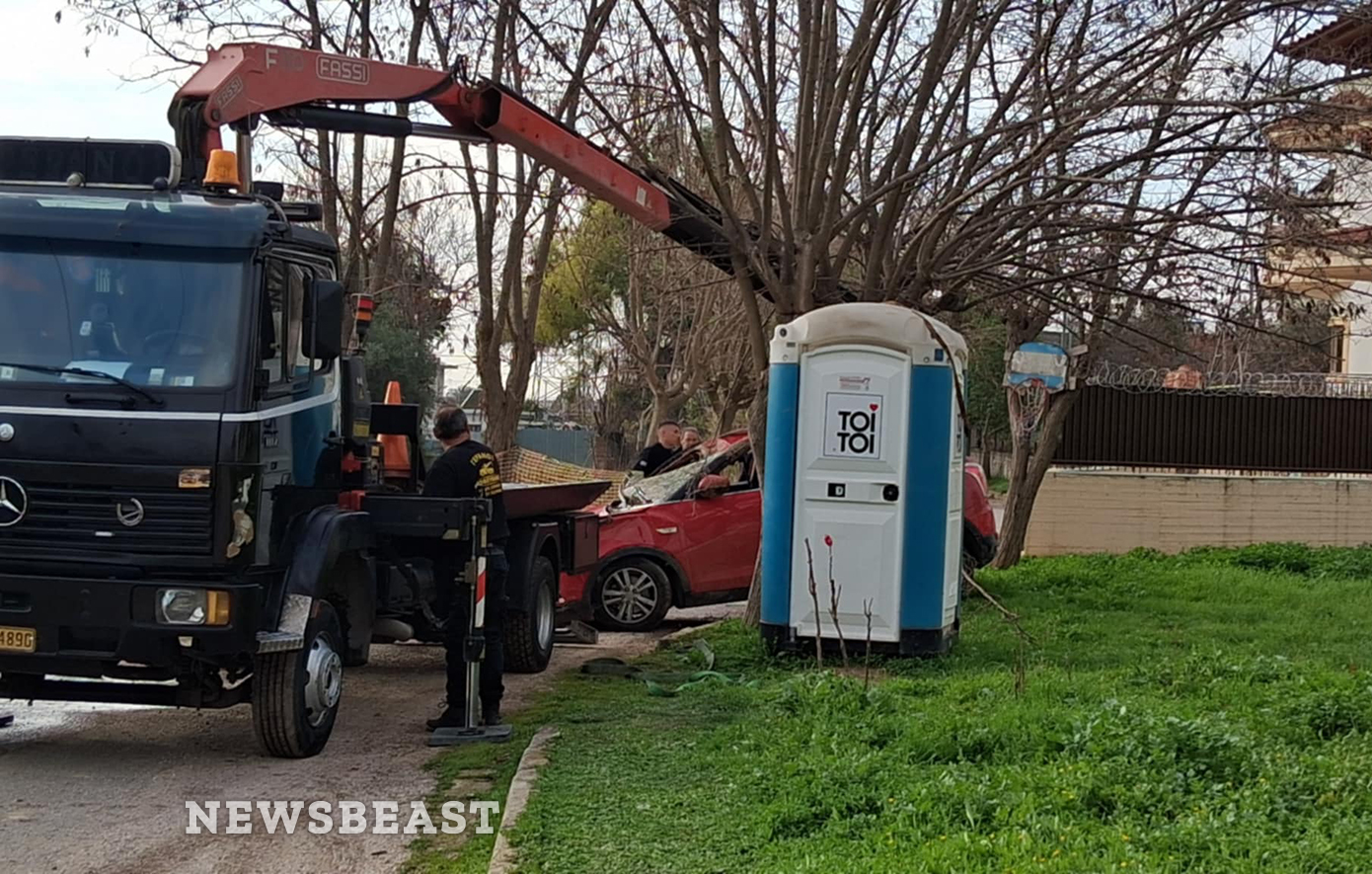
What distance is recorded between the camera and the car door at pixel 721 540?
14195 millimetres

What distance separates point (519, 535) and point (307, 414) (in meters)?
3.13

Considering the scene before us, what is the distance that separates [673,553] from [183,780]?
6.72 metres

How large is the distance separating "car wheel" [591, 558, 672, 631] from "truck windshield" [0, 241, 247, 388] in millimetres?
6716

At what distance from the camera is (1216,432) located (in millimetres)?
20750

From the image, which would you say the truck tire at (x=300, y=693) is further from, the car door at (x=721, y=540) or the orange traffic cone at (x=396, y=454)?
the car door at (x=721, y=540)

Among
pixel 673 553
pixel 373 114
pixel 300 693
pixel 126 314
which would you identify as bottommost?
pixel 300 693

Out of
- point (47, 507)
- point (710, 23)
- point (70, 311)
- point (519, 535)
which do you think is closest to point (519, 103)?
point (710, 23)

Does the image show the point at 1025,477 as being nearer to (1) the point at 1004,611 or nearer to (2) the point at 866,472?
(2) the point at 866,472

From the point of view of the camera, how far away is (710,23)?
11531mm

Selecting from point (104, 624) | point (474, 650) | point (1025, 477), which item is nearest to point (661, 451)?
point (1025, 477)

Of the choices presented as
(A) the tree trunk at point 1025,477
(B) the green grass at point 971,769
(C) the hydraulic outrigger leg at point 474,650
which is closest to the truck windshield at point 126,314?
(C) the hydraulic outrigger leg at point 474,650

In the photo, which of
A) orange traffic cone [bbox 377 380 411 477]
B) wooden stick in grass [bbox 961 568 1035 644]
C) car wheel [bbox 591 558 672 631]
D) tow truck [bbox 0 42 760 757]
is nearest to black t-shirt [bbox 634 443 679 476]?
car wheel [bbox 591 558 672 631]

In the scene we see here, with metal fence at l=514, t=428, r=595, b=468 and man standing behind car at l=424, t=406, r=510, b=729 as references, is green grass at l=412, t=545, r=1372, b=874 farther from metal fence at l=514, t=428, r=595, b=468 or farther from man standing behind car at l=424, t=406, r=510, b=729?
metal fence at l=514, t=428, r=595, b=468

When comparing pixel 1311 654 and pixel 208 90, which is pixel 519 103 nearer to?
pixel 208 90
